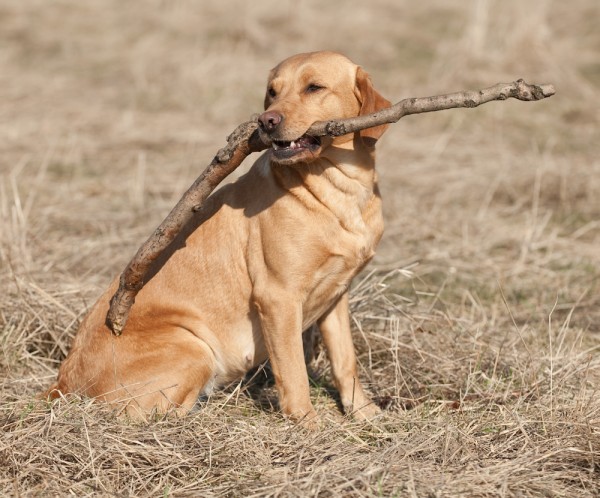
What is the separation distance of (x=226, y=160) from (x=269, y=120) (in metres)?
0.28

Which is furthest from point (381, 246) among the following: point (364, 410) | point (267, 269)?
point (267, 269)

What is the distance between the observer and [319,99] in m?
4.13

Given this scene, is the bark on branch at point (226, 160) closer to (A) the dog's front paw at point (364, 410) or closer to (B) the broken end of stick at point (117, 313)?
(B) the broken end of stick at point (117, 313)

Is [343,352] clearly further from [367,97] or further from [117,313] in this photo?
[367,97]

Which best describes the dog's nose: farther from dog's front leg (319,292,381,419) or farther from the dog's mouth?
dog's front leg (319,292,381,419)

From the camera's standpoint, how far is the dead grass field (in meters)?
3.58

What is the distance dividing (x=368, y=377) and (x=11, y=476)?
211 centimetres

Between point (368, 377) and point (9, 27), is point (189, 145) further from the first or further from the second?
point (9, 27)

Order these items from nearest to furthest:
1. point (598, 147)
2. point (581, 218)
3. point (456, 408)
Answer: point (456, 408), point (581, 218), point (598, 147)

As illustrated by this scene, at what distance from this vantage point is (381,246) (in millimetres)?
6812

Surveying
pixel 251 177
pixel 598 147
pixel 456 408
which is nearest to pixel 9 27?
pixel 598 147

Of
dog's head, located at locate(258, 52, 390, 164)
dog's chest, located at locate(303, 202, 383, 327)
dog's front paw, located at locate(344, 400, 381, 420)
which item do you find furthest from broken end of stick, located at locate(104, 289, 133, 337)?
dog's front paw, located at locate(344, 400, 381, 420)

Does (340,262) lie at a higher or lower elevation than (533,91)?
lower

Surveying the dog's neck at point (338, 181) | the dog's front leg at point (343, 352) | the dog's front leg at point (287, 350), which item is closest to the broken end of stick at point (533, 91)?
the dog's neck at point (338, 181)
